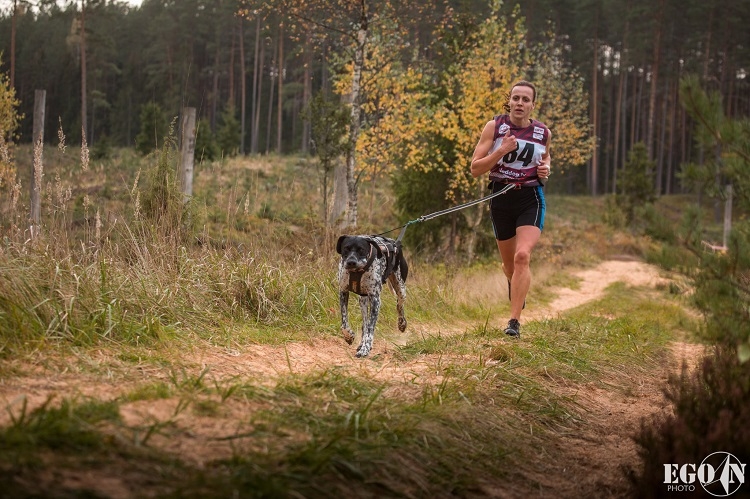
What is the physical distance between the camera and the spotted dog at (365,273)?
5.68 meters

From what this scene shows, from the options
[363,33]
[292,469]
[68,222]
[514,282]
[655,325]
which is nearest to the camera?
[292,469]

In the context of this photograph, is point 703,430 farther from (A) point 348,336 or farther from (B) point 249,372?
(A) point 348,336

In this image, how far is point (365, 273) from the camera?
19.3ft

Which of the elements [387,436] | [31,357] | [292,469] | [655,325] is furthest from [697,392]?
[655,325]

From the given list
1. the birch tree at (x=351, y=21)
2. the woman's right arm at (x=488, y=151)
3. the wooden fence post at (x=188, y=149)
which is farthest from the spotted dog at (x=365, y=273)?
the birch tree at (x=351, y=21)

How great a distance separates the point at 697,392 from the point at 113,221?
4.91 metres

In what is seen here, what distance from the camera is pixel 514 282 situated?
21.9ft

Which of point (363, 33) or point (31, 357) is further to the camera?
point (363, 33)

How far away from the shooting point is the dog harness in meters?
5.75

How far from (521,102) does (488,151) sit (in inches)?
21.5

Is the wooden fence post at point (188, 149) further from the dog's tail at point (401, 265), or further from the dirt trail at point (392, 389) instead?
the dirt trail at point (392, 389)

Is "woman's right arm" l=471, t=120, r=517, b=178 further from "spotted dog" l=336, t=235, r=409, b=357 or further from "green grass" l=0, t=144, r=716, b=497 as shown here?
"green grass" l=0, t=144, r=716, b=497

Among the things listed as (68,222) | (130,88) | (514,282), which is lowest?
(514,282)

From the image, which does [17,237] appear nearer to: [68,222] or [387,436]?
[68,222]
